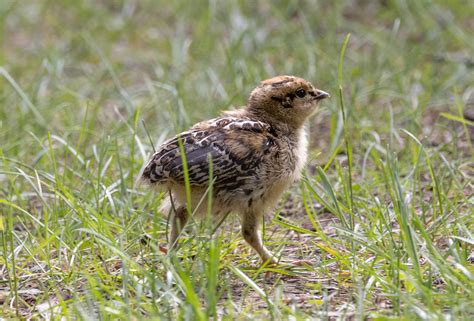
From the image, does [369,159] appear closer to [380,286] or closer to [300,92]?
[300,92]

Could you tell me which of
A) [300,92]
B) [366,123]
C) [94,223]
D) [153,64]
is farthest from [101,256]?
[153,64]

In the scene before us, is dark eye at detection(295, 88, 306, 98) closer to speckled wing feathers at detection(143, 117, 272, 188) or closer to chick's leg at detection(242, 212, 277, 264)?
speckled wing feathers at detection(143, 117, 272, 188)

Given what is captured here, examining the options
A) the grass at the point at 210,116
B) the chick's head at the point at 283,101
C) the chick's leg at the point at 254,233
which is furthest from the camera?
the chick's head at the point at 283,101

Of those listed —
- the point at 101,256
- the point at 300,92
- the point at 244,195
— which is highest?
the point at 300,92

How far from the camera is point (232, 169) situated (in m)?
3.92

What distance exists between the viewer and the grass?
11.4 ft

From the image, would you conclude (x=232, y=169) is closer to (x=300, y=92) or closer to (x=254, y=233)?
(x=254, y=233)

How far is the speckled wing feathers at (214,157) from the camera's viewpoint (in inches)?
154

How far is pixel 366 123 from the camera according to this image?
233 inches

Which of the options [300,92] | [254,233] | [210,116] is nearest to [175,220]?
[254,233]

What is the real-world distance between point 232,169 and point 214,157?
3.8 inches

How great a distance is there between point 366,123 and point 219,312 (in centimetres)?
276

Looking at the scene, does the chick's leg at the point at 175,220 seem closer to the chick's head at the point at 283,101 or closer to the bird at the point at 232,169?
the bird at the point at 232,169

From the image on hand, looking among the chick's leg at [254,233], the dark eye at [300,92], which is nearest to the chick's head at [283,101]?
the dark eye at [300,92]
